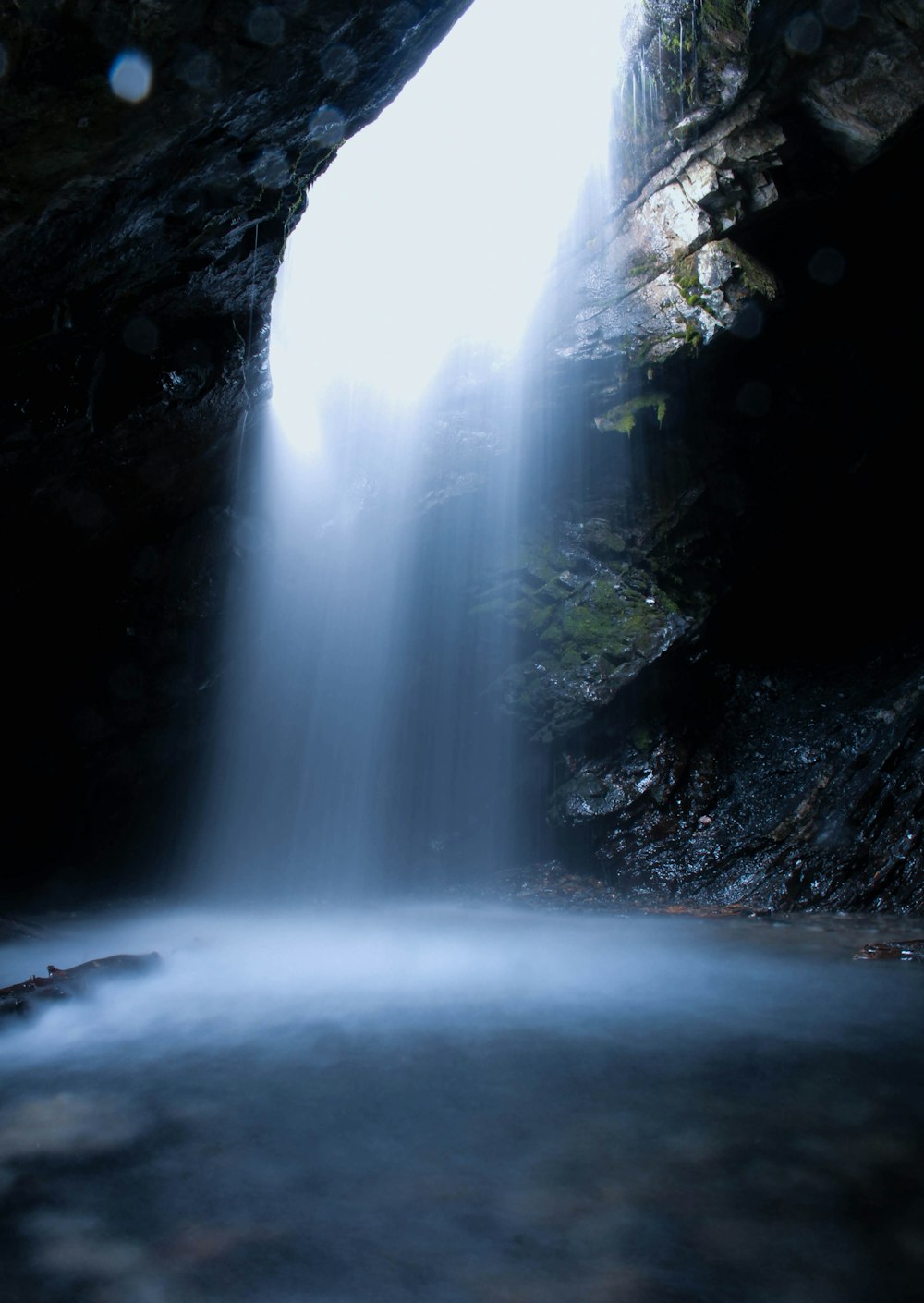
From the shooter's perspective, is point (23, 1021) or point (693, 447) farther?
point (693, 447)

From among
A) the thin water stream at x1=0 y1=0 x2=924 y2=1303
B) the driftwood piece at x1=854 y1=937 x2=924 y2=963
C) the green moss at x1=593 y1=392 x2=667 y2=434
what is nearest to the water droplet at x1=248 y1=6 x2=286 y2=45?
the thin water stream at x1=0 y1=0 x2=924 y2=1303

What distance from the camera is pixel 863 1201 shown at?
2275 millimetres

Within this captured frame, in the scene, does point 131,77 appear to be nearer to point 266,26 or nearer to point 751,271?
point 266,26

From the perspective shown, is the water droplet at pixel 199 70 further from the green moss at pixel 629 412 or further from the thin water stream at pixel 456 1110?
the green moss at pixel 629 412

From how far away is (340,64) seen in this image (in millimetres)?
4512

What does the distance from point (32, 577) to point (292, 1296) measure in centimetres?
657

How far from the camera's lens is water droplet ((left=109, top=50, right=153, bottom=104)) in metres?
3.77

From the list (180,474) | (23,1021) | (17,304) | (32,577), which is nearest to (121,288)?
(17,304)

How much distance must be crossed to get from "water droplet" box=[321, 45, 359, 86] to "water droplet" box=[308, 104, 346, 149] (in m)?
0.24

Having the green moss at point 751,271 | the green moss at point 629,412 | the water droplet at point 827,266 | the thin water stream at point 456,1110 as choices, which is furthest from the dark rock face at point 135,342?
the water droplet at point 827,266

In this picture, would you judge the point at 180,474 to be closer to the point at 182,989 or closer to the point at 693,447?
the point at 182,989

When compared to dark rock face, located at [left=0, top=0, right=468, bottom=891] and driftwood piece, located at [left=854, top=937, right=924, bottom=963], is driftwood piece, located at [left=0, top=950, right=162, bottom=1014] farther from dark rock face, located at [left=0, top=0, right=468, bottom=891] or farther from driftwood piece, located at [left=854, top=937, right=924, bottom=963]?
driftwood piece, located at [left=854, top=937, right=924, bottom=963]

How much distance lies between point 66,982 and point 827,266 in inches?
372

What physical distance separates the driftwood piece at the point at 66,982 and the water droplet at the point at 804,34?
907 cm
